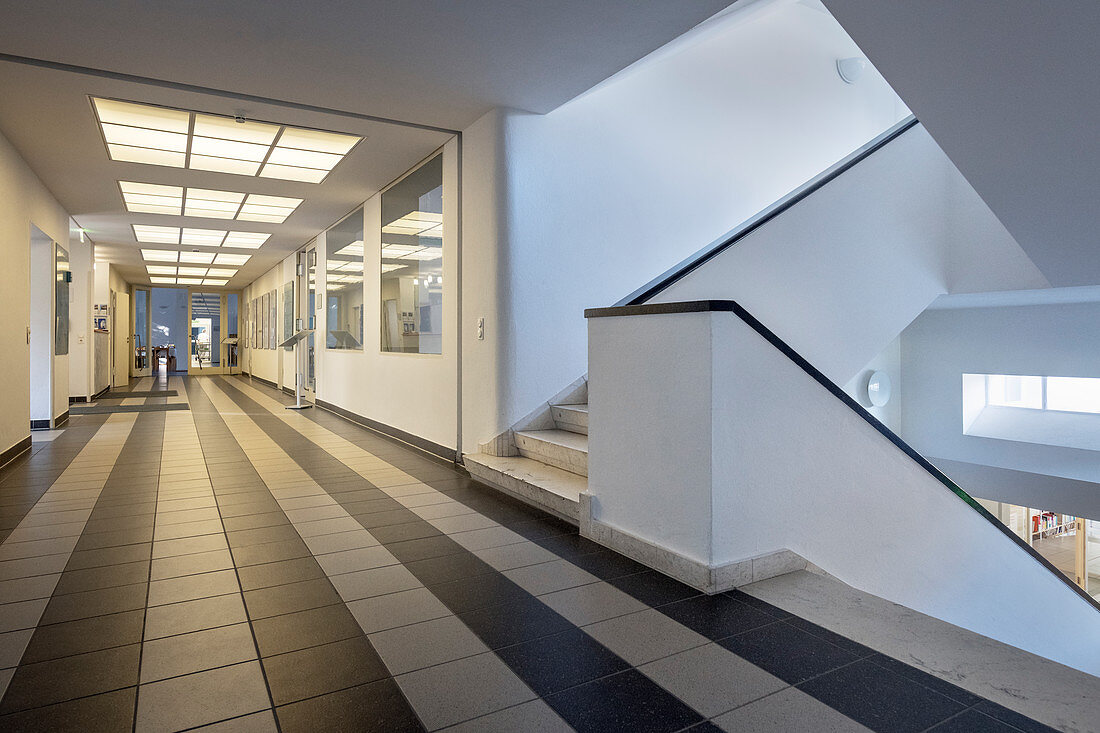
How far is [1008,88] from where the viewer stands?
274cm

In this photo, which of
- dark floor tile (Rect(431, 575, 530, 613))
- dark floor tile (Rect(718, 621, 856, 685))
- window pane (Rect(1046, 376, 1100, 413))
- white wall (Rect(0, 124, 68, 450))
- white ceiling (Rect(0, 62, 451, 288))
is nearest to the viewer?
dark floor tile (Rect(718, 621, 856, 685))

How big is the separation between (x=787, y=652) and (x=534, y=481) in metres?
2.23

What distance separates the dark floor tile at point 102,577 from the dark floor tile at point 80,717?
43.6 inches

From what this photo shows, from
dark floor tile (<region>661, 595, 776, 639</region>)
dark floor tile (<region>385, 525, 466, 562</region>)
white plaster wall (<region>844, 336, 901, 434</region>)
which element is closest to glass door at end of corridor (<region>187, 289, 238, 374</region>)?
white plaster wall (<region>844, 336, 901, 434</region>)

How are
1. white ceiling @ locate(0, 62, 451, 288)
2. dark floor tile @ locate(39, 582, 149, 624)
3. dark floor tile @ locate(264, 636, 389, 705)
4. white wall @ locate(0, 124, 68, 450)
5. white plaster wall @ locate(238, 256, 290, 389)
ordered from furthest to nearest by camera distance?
white plaster wall @ locate(238, 256, 290, 389)
white wall @ locate(0, 124, 68, 450)
white ceiling @ locate(0, 62, 451, 288)
dark floor tile @ locate(39, 582, 149, 624)
dark floor tile @ locate(264, 636, 389, 705)

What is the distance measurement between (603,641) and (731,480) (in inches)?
35.7

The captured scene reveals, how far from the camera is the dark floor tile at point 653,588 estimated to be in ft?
8.95

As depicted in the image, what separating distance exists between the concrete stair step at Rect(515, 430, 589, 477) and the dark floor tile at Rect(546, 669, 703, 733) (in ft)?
7.60

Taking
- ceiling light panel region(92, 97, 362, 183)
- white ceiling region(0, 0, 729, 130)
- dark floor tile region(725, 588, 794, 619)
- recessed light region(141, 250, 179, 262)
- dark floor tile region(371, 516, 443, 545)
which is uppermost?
recessed light region(141, 250, 179, 262)

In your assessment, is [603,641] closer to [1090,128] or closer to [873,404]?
[1090,128]

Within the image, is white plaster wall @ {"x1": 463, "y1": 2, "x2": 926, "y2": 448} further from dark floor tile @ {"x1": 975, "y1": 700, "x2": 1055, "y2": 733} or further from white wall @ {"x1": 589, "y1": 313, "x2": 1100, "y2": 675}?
dark floor tile @ {"x1": 975, "y1": 700, "x2": 1055, "y2": 733}

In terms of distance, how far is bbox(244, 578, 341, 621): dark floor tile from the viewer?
2.61 meters

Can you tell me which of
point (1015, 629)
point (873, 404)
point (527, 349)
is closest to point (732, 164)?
point (527, 349)

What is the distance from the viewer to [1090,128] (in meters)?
2.69
